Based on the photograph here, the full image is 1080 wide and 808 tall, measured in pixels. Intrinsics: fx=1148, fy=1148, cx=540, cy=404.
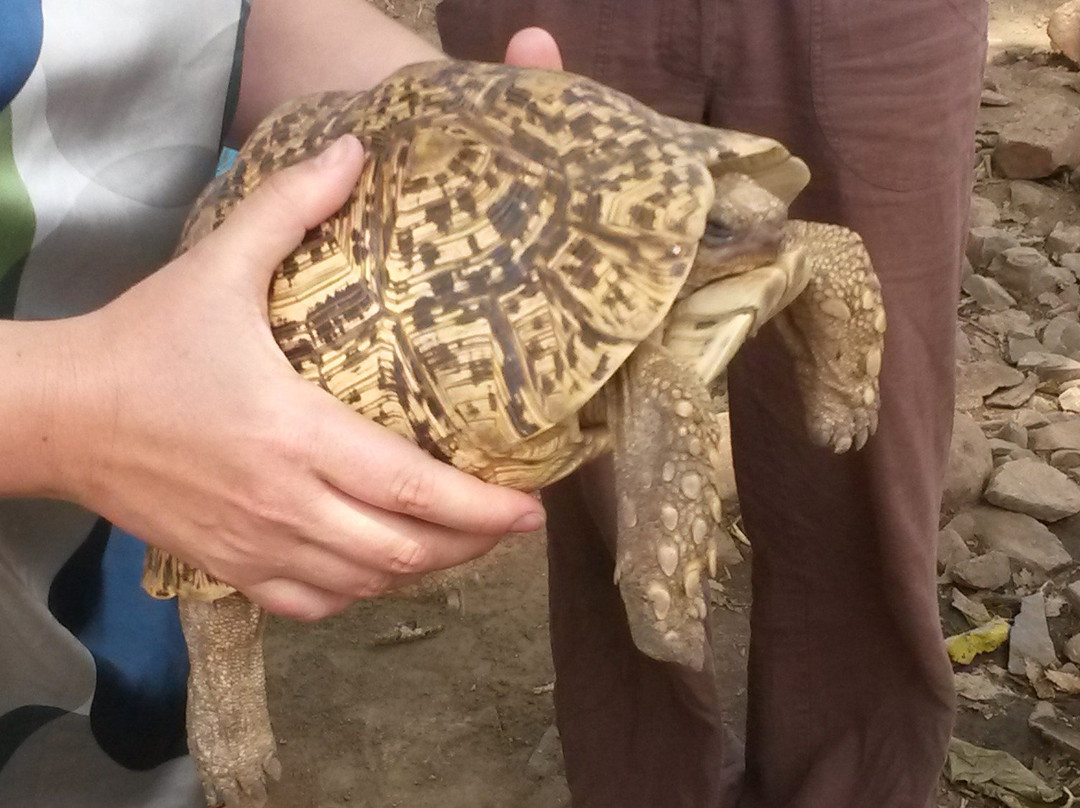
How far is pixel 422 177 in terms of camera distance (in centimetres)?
111

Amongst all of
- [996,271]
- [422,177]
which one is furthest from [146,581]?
[996,271]

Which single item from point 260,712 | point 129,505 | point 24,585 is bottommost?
point 260,712

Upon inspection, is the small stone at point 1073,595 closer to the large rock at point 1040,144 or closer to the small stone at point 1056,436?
the small stone at point 1056,436

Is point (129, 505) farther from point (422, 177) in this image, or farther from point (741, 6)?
point (741, 6)

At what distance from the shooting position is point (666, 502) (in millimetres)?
1168

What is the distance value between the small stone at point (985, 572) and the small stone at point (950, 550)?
0.02 meters

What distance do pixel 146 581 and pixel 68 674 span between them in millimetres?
129

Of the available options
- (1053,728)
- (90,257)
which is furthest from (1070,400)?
(90,257)

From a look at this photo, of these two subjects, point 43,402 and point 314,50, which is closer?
point 43,402

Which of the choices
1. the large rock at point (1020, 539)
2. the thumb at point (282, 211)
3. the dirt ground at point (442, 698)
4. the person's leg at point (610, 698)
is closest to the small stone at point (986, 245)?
the large rock at point (1020, 539)

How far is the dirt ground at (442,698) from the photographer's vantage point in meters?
2.25

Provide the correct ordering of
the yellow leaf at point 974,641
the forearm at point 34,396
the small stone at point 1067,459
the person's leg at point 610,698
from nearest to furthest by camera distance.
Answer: the forearm at point 34,396 → the person's leg at point 610,698 → the yellow leaf at point 974,641 → the small stone at point 1067,459

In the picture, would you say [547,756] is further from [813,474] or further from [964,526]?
[964,526]

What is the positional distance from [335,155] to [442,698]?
5.25 feet
